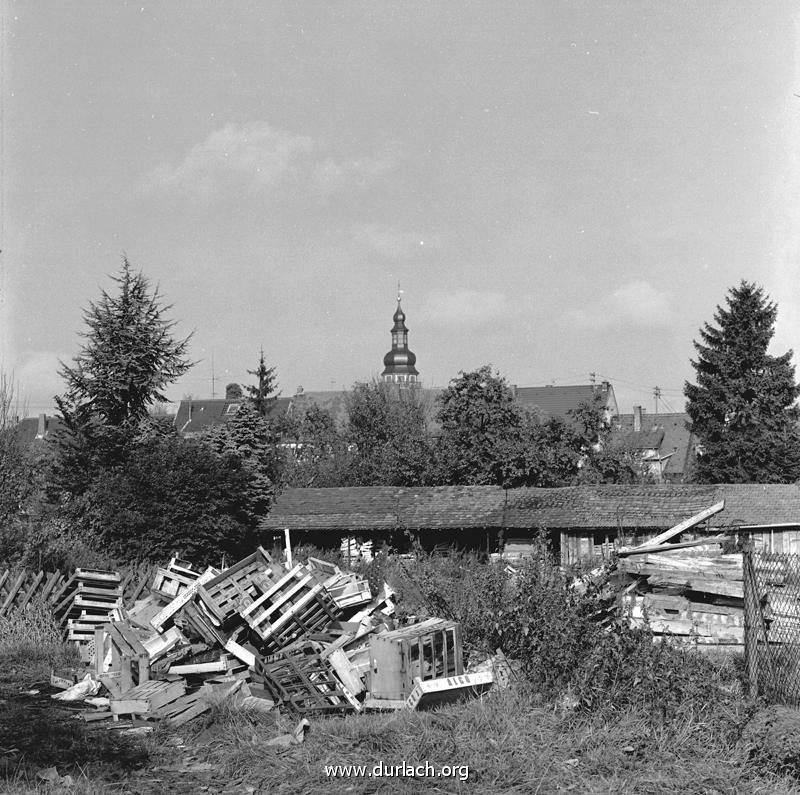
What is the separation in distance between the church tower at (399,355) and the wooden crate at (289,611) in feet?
343

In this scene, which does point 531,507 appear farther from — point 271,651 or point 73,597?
point 271,651

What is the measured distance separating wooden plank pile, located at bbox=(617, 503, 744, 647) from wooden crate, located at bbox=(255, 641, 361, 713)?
339 cm

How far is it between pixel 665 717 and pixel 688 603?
134 inches

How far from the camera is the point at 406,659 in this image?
8883 mm

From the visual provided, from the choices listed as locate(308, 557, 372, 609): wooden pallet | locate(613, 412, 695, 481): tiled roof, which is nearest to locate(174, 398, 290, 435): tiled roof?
locate(613, 412, 695, 481): tiled roof

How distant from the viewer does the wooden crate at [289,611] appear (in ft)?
35.0

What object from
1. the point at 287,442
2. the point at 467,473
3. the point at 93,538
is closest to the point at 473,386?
the point at 467,473

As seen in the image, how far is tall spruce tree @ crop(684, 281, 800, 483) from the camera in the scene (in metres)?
37.1

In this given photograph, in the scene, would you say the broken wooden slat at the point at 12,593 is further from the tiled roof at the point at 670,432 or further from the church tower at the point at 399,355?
the church tower at the point at 399,355

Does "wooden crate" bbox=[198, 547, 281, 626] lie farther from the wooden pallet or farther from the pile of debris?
the wooden pallet

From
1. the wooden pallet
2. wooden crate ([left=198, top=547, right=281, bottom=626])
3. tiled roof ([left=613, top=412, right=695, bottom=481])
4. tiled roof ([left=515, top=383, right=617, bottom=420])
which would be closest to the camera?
wooden crate ([left=198, top=547, right=281, bottom=626])

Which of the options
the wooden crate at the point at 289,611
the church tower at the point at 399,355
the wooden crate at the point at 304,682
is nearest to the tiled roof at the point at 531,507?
the wooden crate at the point at 289,611

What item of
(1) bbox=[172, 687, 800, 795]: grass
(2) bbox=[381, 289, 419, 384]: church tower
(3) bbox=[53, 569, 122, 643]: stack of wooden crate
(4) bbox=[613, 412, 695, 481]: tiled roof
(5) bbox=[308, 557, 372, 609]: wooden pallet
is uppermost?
(2) bbox=[381, 289, 419, 384]: church tower

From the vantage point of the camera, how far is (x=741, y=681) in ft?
28.9
